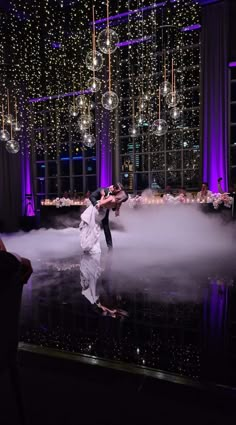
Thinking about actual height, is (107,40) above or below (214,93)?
below

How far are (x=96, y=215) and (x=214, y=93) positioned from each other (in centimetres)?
616

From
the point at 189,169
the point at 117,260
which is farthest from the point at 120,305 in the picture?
the point at 189,169

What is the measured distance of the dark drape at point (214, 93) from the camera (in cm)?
1074

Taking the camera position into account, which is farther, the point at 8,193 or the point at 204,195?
the point at 8,193

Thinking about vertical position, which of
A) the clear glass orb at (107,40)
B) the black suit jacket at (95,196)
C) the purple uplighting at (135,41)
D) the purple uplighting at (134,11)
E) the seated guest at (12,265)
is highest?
the purple uplighting at (134,11)

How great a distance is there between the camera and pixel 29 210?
1453cm

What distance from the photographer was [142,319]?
10.8 feet

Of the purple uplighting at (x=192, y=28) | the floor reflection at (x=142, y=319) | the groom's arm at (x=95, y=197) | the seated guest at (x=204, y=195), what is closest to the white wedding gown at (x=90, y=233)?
the groom's arm at (x=95, y=197)

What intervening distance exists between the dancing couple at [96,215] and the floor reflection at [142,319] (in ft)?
6.49

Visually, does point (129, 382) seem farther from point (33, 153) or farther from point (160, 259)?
point (33, 153)

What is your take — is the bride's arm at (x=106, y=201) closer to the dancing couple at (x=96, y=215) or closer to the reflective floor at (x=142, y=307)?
the dancing couple at (x=96, y=215)

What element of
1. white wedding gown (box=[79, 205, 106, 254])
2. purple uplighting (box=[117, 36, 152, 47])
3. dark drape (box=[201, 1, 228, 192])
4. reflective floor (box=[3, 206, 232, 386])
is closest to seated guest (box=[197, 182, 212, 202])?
dark drape (box=[201, 1, 228, 192])

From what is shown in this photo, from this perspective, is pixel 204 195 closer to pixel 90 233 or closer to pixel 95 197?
pixel 95 197

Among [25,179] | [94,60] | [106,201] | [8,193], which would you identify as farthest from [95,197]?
[25,179]
